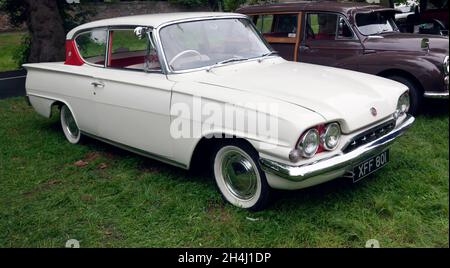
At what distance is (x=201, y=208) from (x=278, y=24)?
3.92 m

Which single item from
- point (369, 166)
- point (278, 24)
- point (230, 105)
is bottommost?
point (369, 166)

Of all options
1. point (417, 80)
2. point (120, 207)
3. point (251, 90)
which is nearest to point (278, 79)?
point (251, 90)

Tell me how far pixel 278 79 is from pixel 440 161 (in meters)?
1.69

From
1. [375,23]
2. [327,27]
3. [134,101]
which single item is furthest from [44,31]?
[375,23]

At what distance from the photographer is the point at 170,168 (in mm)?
4406

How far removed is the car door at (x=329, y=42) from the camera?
Answer: 5895 mm

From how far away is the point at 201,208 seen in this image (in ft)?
11.7

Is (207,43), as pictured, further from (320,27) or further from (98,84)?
(320,27)

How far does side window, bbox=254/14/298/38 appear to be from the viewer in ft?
21.0

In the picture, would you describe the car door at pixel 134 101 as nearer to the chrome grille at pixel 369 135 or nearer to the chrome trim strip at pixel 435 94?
the chrome grille at pixel 369 135
